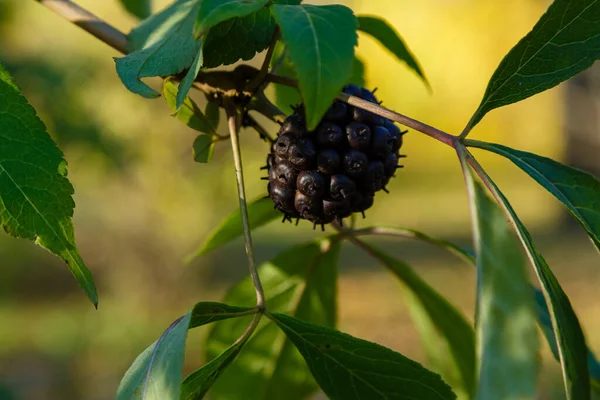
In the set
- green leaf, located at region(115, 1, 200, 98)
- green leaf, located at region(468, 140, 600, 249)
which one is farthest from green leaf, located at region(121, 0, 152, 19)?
green leaf, located at region(468, 140, 600, 249)

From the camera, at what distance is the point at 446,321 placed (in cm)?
101

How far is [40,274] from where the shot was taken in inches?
256

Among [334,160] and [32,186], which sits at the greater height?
[334,160]

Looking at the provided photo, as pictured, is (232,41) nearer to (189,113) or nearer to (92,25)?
(189,113)

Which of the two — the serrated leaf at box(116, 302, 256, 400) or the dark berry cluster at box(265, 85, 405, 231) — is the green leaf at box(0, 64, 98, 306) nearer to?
the serrated leaf at box(116, 302, 256, 400)

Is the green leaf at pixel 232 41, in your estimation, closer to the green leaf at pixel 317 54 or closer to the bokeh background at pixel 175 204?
the green leaf at pixel 317 54

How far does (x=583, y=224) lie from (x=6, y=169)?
45 centimetres

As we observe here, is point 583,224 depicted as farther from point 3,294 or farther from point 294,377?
point 3,294

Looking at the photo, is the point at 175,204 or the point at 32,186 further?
the point at 175,204

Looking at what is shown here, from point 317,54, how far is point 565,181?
0.27 metres

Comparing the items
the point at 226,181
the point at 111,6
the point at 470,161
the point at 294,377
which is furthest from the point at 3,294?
the point at 470,161

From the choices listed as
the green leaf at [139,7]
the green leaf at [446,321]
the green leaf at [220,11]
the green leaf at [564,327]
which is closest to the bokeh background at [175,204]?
the green leaf at [139,7]

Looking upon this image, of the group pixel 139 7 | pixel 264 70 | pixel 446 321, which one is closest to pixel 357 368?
pixel 264 70

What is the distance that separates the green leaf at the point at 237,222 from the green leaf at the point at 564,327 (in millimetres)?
328
